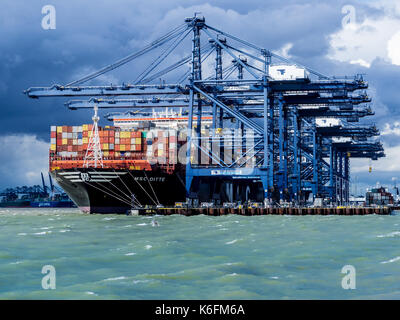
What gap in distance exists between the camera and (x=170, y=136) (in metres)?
70.6

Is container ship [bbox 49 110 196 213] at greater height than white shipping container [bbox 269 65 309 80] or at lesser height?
lesser

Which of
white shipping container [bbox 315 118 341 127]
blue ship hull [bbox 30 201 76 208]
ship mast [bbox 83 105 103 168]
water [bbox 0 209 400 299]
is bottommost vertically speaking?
blue ship hull [bbox 30 201 76 208]

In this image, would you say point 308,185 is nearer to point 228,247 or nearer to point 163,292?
point 228,247

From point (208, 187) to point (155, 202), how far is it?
1501cm

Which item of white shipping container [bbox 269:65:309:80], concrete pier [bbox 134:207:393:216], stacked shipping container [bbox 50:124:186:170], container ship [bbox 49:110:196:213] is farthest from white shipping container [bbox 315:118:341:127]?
concrete pier [bbox 134:207:393:216]

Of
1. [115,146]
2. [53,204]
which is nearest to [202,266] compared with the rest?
[115,146]

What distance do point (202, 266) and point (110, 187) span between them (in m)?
42.0

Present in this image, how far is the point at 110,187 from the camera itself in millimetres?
59469

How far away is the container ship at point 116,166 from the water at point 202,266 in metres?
30.2

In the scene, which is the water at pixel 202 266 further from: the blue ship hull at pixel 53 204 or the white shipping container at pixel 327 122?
the blue ship hull at pixel 53 204

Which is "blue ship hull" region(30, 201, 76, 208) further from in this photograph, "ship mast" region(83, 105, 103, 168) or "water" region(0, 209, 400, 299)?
"water" region(0, 209, 400, 299)

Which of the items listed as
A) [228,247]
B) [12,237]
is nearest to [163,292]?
[228,247]

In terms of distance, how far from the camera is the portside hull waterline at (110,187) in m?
58.4

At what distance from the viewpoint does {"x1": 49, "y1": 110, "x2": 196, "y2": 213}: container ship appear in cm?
5925
